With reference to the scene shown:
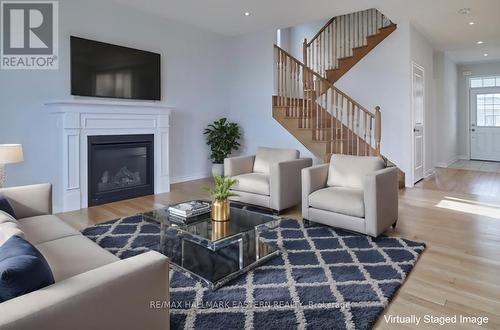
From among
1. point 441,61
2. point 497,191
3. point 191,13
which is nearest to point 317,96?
point 191,13

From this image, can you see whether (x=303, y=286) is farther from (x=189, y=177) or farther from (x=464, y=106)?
(x=464, y=106)

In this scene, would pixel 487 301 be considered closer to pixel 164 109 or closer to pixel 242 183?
pixel 242 183

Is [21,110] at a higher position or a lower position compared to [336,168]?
higher

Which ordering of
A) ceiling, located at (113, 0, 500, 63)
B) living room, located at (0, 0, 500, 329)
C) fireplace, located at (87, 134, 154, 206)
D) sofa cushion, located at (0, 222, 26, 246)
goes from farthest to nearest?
ceiling, located at (113, 0, 500, 63) < fireplace, located at (87, 134, 154, 206) < living room, located at (0, 0, 500, 329) < sofa cushion, located at (0, 222, 26, 246)

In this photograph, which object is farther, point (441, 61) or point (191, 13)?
point (441, 61)

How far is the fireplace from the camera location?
4523 mm

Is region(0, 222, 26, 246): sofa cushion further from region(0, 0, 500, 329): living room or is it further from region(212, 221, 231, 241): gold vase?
region(212, 221, 231, 241): gold vase

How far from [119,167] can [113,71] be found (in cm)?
142

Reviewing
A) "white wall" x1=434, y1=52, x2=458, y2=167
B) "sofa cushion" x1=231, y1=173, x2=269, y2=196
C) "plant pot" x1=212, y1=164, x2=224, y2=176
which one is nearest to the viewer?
"sofa cushion" x1=231, y1=173, x2=269, y2=196

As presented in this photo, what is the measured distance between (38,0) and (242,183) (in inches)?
136

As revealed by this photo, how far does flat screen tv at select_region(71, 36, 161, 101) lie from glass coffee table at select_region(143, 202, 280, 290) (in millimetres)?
2714

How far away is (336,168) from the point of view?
3684 millimetres

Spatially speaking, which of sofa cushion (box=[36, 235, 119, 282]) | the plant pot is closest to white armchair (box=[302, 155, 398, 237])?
sofa cushion (box=[36, 235, 119, 282])

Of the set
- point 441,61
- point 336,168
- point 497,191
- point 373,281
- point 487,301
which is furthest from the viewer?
point 441,61
